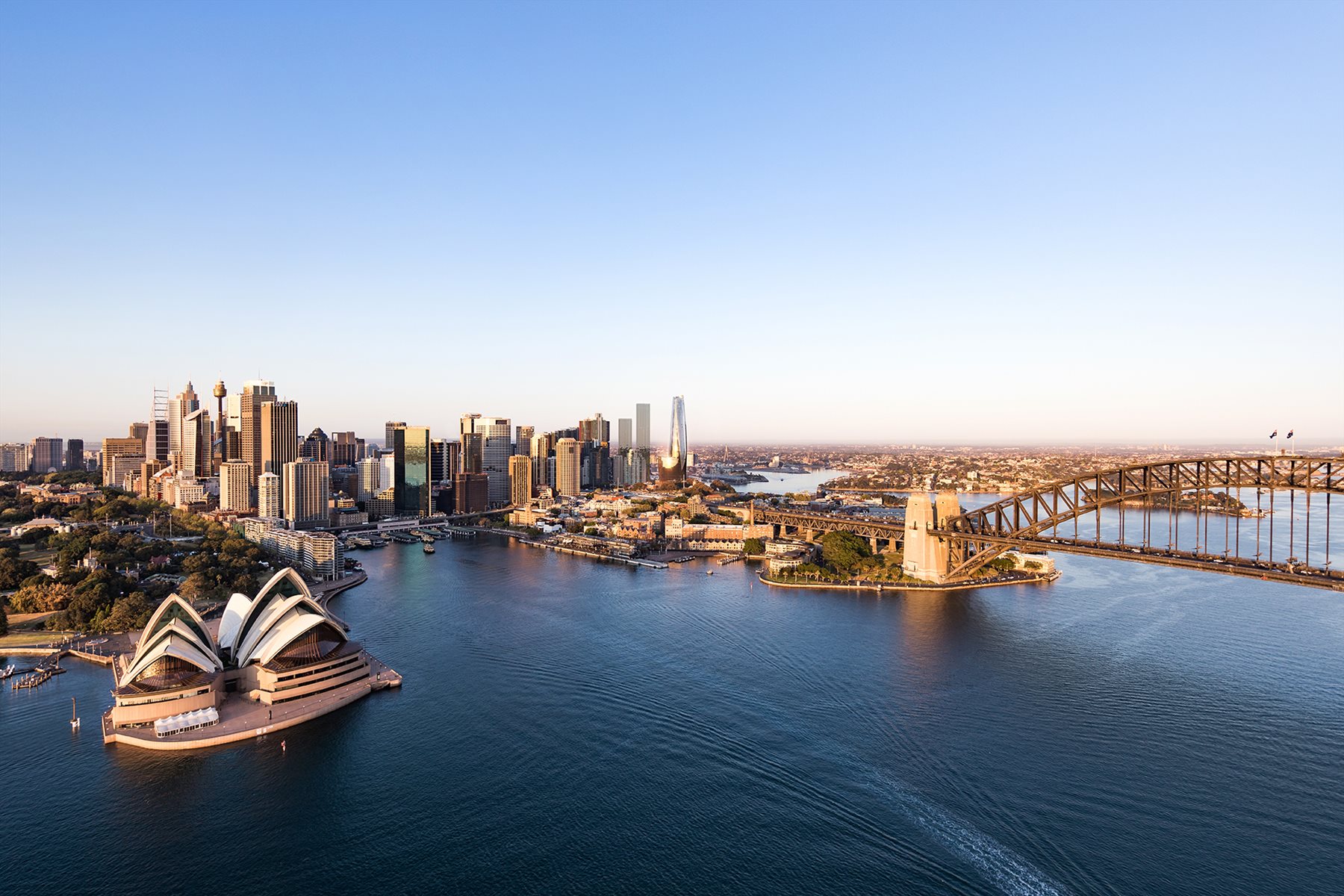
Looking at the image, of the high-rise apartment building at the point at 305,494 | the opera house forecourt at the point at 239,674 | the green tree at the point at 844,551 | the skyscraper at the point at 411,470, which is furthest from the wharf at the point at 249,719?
the skyscraper at the point at 411,470

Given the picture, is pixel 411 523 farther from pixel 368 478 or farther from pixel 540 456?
pixel 540 456

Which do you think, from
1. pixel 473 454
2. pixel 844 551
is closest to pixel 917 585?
pixel 844 551

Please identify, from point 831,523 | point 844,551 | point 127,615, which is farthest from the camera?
point 831,523

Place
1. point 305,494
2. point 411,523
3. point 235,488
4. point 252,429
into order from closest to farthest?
point 305,494 → point 235,488 → point 411,523 → point 252,429

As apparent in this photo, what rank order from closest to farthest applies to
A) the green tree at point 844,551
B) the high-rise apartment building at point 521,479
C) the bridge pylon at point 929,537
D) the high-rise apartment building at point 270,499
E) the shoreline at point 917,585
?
the shoreline at point 917,585 → the bridge pylon at point 929,537 → the green tree at point 844,551 → the high-rise apartment building at point 270,499 → the high-rise apartment building at point 521,479

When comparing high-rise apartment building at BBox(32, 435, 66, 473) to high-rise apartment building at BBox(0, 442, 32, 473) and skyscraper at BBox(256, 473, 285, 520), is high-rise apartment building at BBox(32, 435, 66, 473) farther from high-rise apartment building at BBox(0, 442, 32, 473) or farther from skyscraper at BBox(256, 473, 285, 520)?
skyscraper at BBox(256, 473, 285, 520)

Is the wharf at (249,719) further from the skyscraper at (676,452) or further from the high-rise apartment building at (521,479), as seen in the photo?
the skyscraper at (676,452)

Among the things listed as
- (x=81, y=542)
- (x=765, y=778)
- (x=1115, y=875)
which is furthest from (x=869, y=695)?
(x=81, y=542)
